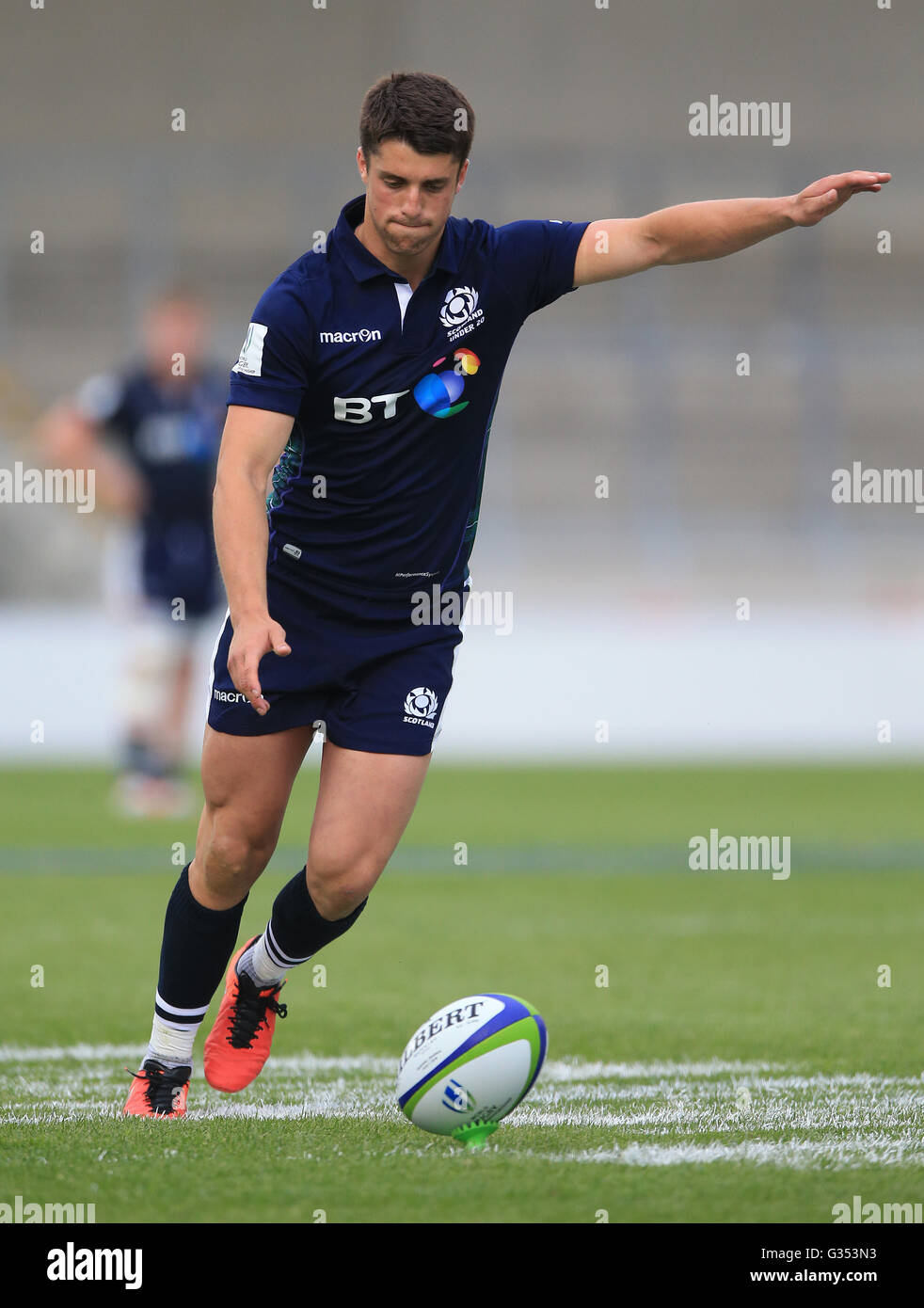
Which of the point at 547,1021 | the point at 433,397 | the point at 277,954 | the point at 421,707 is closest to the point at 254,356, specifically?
the point at 433,397

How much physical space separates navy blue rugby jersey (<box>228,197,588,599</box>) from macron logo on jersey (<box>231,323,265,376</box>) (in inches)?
0.6

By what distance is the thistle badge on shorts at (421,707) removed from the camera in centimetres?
421

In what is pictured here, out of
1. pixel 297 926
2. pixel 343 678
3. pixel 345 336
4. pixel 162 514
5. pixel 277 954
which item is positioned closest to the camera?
pixel 345 336

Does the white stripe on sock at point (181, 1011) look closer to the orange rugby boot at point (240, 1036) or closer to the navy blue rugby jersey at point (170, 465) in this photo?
the orange rugby boot at point (240, 1036)

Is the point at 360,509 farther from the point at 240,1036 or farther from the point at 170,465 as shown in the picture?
the point at 170,465

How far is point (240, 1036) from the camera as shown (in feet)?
14.4

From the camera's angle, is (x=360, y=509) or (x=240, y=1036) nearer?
(x=360, y=509)

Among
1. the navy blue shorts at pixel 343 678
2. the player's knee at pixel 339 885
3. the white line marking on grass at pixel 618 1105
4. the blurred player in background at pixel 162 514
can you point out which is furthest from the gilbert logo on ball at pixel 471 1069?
the blurred player in background at pixel 162 514

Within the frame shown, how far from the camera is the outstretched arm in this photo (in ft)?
13.0

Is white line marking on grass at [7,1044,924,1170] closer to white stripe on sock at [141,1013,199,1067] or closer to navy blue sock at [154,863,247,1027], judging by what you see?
white stripe on sock at [141,1013,199,1067]

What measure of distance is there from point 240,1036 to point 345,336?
68.1 inches

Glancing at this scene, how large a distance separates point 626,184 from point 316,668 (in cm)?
1640

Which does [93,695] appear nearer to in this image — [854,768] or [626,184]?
[854,768]
